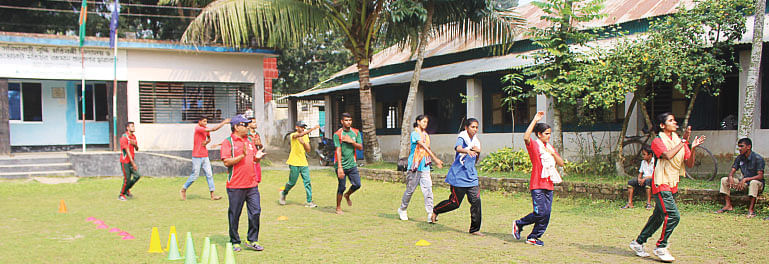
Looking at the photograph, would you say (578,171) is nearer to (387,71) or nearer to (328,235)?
(328,235)

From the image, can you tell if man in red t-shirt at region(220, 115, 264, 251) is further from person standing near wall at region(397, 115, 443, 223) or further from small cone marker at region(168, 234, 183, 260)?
person standing near wall at region(397, 115, 443, 223)

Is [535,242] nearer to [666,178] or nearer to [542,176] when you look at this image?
[542,176]

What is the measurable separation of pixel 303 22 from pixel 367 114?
3.30 meters

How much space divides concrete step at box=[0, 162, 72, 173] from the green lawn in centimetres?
320

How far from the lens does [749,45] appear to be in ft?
33.6

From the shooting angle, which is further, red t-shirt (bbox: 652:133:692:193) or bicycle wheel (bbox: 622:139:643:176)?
bicycle wheel (bbox: 622:139:643:176)

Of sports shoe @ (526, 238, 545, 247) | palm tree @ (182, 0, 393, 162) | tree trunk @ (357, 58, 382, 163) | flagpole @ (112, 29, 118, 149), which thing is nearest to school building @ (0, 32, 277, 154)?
flagpole @ (112, 29, 118, 149)

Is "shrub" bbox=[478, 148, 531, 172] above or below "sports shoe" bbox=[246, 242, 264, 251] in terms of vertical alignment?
above

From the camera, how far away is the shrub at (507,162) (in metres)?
12.8

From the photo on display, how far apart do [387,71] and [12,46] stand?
11849 millimetres

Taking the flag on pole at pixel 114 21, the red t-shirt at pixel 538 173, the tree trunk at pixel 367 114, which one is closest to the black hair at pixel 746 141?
the red t-shirt at pixel 538 173

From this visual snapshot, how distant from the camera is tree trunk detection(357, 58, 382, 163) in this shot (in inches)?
619

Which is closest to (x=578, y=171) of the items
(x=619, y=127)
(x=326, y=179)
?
(x=619, y=127)

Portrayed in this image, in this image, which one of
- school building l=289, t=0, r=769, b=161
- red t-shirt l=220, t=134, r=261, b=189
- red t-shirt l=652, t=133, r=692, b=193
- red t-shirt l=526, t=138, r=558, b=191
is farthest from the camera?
school building l=289, t=0, r=769, b=161
